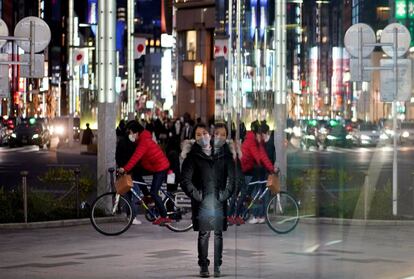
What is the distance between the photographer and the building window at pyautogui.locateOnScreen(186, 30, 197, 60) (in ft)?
276

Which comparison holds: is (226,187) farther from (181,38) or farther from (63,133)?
(181,38)

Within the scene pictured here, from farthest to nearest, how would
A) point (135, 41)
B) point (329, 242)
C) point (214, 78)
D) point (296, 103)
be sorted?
point (214, 78) < point (135, 41) < point (296, 103) < point (329, 242)

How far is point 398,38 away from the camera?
21922mm

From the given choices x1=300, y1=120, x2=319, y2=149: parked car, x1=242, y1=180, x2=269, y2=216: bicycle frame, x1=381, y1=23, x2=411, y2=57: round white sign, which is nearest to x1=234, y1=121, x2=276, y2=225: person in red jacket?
x1=242, y1=180, x2=269, y2=216: bicycle frame

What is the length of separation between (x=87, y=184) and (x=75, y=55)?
3841 cm

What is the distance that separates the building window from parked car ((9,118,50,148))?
12.1 meters

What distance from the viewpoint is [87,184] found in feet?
84.5

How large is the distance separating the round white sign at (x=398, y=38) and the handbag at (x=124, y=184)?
17.3 ft

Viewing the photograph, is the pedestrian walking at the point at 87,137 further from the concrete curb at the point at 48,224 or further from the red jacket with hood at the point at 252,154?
the concrete curb at the point at 48,224

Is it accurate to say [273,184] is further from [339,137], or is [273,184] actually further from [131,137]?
[339,137]

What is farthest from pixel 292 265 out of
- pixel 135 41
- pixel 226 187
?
pixel 135 41

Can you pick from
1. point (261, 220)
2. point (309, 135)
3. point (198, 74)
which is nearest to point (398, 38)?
point (261, 220)

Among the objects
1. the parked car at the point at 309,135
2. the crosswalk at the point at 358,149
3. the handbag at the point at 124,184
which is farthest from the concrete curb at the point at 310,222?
the crosswalk at the point at 358,149

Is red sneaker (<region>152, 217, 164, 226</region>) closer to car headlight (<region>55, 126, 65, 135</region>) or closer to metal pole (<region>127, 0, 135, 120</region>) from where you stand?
metal pole (<region>127, 0, 135, 120</region>)
